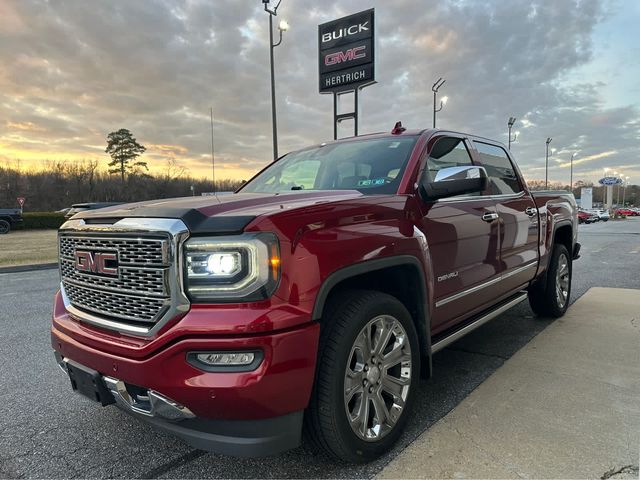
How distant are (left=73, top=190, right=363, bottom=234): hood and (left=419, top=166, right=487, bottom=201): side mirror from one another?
541 millimetres

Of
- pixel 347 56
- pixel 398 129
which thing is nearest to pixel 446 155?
pixel 398 129

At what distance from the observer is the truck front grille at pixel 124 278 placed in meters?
2.02

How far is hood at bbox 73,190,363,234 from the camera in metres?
2.00

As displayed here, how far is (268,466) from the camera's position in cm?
244

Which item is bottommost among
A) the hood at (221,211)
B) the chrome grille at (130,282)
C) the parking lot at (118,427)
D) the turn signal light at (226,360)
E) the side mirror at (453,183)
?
the parking lot at (118,427)

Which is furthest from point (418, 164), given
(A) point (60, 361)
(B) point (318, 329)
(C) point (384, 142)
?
(A) point (60, 361)

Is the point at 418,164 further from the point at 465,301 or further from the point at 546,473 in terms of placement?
the point at 546,473

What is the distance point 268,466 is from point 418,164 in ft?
6.74

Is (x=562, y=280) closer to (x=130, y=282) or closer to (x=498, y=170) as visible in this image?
(x=498, y=170)

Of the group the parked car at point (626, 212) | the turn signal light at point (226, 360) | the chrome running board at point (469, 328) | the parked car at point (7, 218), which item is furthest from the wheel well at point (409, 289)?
the parked car at point (626, 212)

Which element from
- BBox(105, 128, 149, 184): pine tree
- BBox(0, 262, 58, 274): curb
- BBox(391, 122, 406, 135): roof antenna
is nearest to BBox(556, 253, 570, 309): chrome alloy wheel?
BBox(391, 122, 406, 135): roof antenna

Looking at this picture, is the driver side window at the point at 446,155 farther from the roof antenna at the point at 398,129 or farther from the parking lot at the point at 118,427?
the parking lot at the point at 118,427

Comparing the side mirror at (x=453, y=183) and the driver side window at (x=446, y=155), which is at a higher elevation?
the driver side window at (x=446, y=155)

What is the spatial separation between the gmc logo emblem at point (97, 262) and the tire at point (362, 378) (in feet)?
3.52
